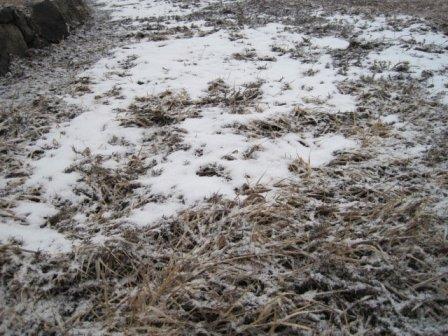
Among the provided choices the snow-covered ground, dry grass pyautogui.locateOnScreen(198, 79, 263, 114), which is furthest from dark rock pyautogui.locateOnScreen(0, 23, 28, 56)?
dry grass pyautogui.locateOnScreen(198, 79, 263, 114)

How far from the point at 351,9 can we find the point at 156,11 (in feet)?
16.4

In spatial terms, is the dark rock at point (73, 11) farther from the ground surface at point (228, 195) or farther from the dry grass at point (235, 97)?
the dry grass at point (235, 97)

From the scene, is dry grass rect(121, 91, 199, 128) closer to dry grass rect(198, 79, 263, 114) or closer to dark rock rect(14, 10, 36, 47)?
dry grass rect(198, 79, 263, 114)

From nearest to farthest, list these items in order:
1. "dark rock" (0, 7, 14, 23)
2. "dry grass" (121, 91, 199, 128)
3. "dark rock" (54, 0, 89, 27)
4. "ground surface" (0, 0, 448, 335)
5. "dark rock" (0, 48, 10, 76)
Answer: "ground surface" (0, 0, 448, 335)
"dry grass" (121, 91, 199, 128)
"dark rock" (0, 48, 10, 76)
"dark rock" (0, 7, 14, 23)
"dark rock" (54, 0, 89, 27)

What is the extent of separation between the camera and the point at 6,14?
4.98 metres

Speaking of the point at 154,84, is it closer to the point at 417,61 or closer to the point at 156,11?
the point at 417,61

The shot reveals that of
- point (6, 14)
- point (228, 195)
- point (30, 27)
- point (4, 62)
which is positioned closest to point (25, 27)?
point (30, 27)

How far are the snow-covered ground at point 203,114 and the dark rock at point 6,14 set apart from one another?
4.82 ft

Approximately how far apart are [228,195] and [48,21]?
5519 mm

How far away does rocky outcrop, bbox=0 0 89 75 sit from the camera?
4.96 m

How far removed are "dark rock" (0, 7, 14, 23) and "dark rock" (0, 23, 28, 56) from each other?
68 millimetres

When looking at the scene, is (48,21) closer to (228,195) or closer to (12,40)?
(12,40)

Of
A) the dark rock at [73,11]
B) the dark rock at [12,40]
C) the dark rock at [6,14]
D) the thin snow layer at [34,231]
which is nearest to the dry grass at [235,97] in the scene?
the thin snow layer at [34,231]

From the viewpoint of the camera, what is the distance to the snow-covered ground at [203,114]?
2.56m
